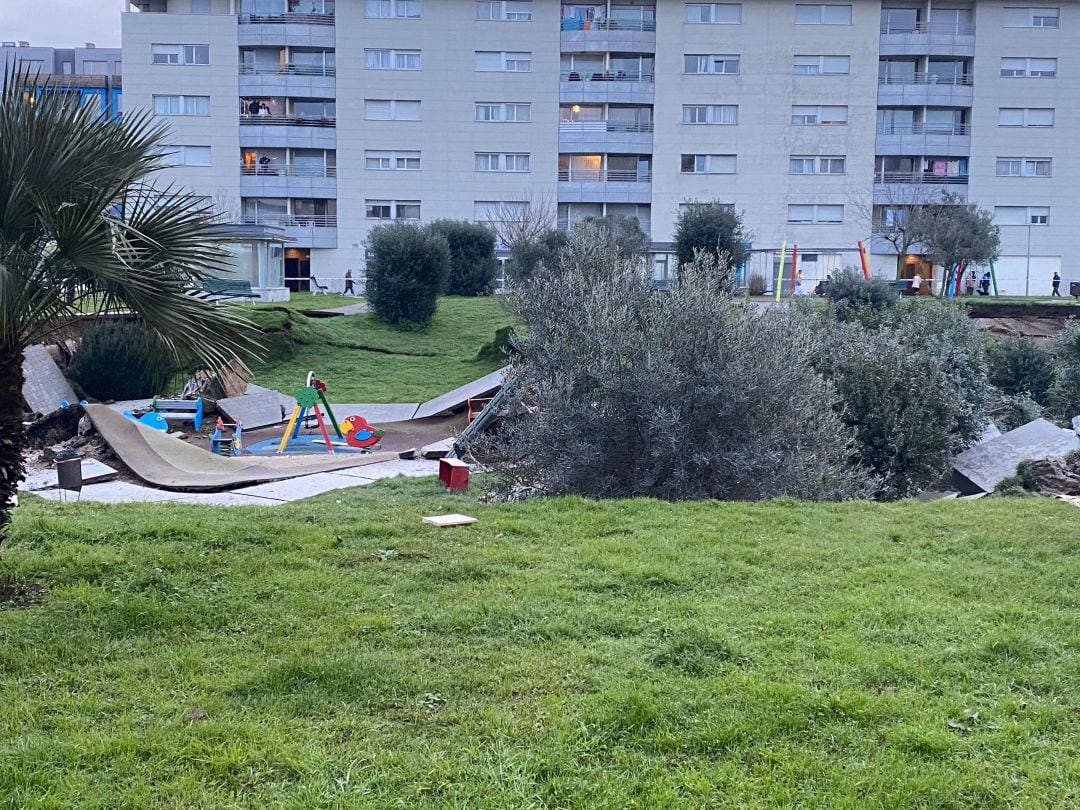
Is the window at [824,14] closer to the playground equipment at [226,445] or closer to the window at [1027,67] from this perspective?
the window at [1027,67]

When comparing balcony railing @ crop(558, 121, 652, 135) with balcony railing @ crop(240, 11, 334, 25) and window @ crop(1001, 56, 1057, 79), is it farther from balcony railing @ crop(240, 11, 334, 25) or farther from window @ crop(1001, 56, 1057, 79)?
window @ crop(1001, 56, 1057, 79)

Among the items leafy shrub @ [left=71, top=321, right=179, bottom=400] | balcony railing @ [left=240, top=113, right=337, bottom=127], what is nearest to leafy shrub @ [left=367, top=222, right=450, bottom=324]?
leafy shrub @ [left=71, top=321, right=179, bottom=400]

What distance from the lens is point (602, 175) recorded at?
52000 millimetres

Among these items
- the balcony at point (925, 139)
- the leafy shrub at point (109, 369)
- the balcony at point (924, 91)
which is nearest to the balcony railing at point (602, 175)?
the balcony at point (925, 139)

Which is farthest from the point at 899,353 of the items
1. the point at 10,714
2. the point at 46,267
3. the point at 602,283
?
the point at 10,714

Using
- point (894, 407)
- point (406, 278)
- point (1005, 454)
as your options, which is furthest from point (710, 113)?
point (894, 407)

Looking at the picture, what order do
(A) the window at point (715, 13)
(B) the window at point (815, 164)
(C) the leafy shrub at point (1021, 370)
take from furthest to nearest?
(B) the window at point (815, 164), (A) the window at point (715, 13), (C) the leafy shrub at point (1021, 370)

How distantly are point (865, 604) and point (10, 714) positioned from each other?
13.0 feet

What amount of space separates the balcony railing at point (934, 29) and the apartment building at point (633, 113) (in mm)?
71

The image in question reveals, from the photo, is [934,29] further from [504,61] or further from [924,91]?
[504,61]

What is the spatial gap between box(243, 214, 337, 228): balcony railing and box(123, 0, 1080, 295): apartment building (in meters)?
0.09

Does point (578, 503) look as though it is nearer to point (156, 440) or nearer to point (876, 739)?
point (876, 739)

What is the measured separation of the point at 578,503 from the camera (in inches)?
325

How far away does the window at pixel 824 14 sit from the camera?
51094mm
